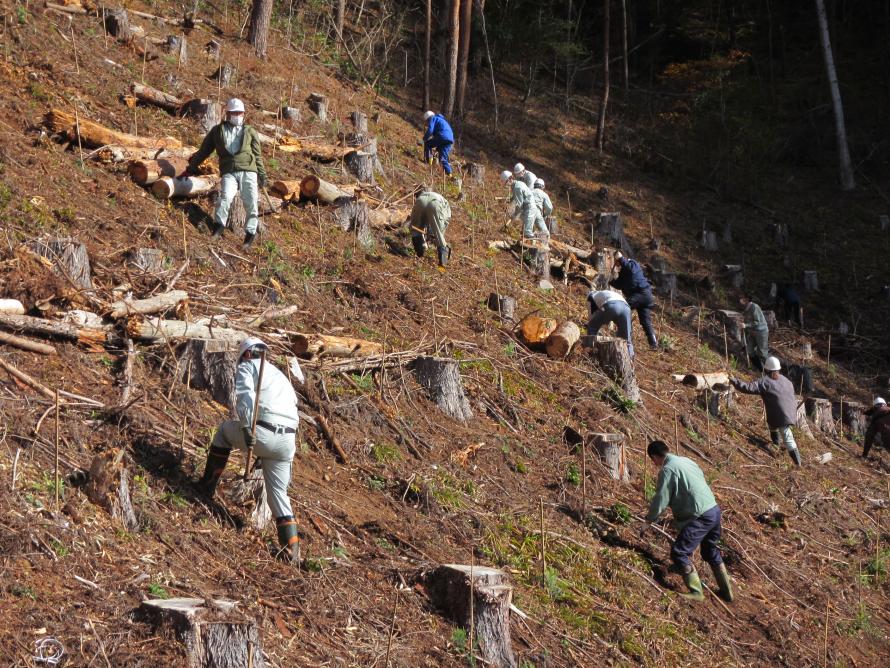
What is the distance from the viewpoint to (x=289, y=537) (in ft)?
22.0

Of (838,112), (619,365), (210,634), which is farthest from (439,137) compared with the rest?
(838,112)

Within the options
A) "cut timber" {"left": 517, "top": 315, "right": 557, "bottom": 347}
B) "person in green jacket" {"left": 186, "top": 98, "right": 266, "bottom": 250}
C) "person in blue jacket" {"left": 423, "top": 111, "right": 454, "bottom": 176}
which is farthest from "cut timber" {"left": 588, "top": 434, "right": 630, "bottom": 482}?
"person in blue jacket" {"left": 423, "top": 111, "right": 454, "bottom": 176}

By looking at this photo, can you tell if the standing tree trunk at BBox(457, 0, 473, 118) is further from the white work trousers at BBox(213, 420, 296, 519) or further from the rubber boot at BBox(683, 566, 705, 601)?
the white work trousers at BBox(213, 420, 296, 519)

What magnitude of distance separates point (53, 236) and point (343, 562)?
4780 mm

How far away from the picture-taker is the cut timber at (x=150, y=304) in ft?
28.5

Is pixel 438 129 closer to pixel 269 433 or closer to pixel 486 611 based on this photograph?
pixel 269 433

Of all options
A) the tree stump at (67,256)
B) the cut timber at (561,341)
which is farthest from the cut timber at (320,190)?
the tree stump at (67,256)

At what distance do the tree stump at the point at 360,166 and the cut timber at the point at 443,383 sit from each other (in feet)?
21.6

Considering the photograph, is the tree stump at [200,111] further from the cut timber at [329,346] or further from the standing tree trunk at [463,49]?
the standing tree trunk at [463,49]

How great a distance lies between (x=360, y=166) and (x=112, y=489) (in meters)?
10.6

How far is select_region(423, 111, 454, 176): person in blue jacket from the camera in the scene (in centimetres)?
1894

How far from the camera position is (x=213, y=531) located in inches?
267

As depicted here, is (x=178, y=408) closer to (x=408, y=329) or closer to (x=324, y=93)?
(x=408, y=329)

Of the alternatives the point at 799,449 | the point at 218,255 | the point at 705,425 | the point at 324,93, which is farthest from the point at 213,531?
the point at 324,93
